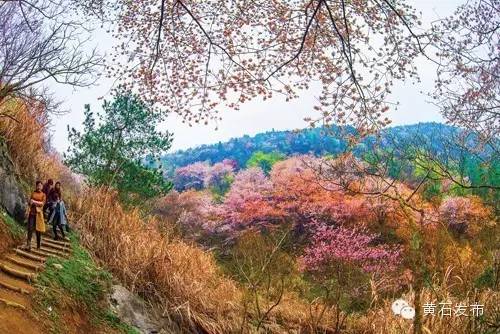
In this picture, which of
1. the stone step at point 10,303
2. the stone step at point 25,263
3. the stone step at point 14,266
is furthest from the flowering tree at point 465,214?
the stone step at point 10,303

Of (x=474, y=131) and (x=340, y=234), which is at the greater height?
(x=474, y=131)

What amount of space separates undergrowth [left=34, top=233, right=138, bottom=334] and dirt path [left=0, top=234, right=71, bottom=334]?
13cm

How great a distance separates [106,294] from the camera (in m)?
7.39

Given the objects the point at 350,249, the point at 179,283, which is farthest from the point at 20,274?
the point at 350,249

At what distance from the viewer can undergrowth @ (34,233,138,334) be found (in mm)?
6176

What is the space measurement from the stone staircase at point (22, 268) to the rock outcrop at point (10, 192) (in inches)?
25.9

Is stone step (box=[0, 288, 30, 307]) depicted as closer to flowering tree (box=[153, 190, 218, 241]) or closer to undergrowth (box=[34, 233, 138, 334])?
undergrowth (box=[34, 233, 138, 334])

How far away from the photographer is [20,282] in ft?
20.7

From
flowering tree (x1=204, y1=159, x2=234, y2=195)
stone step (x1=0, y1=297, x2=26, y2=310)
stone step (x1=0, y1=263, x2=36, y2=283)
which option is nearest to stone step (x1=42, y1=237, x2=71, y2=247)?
stone step (x1=0, y1=263, x2=36, y2=283)

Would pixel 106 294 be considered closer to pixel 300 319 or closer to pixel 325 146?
pixel 300 319

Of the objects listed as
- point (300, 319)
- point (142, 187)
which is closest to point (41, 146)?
point (142, 187)

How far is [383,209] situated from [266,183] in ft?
30.8

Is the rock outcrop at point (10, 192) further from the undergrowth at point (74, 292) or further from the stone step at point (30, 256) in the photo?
the undergrowth at point (74, 292)

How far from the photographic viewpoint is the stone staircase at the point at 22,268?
19.3ft
